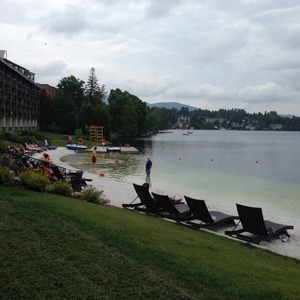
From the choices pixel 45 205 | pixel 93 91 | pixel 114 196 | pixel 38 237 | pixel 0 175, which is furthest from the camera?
pixel 93 91

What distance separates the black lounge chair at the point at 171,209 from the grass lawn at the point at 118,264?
3.40 meters

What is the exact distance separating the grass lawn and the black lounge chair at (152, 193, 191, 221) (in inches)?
134

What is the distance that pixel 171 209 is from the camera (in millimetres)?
13250

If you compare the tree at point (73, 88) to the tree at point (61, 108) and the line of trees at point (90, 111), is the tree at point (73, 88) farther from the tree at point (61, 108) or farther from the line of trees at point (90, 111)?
the tree at point (61, 108)

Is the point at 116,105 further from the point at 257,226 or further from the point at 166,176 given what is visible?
the point at 257,226

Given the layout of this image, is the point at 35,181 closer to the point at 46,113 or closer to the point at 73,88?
the point at 46,113

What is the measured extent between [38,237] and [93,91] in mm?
125304

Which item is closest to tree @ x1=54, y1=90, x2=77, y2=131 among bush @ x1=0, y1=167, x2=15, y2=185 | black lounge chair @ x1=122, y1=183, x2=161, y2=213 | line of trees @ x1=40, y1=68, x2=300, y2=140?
line of trees @ x1=40, y1=68, x2=300, y2=140

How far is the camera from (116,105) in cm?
11394

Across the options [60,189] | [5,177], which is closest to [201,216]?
[60,189]

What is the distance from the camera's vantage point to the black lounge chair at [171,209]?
502 inches

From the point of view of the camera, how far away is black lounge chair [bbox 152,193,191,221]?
1275 centimetres

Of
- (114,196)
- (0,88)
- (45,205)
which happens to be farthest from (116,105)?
(45,205)

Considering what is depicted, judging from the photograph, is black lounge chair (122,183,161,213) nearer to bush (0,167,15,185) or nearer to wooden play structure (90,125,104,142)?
bush (0,167,15,185)
